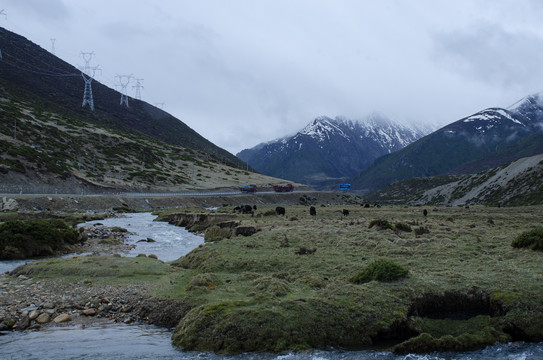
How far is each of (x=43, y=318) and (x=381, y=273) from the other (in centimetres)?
1335

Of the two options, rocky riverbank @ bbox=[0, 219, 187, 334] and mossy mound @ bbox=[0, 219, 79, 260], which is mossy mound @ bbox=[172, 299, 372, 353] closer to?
rocky riverbank @ bbox=[0, 219, 187, 334]

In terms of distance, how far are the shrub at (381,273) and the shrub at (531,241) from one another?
9.84 meters

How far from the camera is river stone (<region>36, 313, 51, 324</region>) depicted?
14.4m

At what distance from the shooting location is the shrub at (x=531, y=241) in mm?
20694

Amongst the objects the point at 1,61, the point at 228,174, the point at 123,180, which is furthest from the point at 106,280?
the point at 1,61

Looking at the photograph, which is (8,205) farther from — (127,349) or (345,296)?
(345,296)

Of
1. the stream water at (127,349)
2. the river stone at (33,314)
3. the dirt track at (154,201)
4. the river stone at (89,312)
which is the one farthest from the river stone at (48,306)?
the dirt track at (154,201)

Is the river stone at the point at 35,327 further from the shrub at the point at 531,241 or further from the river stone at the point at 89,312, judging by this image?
the shrub at the point at 531,241

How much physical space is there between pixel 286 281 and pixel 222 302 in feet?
13.8

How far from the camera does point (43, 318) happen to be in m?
14.6

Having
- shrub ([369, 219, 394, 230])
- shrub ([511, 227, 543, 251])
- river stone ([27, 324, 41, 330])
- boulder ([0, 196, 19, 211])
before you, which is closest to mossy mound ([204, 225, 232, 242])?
shrub ([369, 219, 394, 230])

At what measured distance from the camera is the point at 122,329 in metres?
14.0

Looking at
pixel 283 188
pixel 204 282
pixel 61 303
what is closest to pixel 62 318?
pixel 61 303

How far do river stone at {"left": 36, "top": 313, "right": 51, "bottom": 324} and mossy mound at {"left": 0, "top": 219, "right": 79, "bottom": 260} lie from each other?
1470 centimetres
